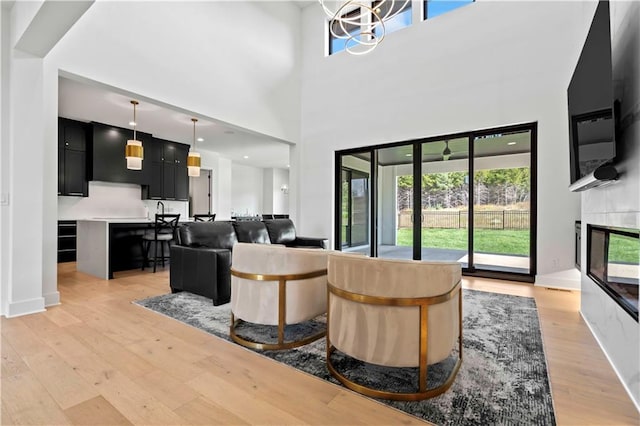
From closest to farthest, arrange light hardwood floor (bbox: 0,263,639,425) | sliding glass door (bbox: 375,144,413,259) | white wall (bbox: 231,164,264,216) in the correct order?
light hardwood floor (bbox: 0,263,639,425)
sliding glass door (bbox: 375,144,413,259)
white wall (bbox: 231,164,264,216)

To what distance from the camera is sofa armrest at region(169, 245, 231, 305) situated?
3184 mm

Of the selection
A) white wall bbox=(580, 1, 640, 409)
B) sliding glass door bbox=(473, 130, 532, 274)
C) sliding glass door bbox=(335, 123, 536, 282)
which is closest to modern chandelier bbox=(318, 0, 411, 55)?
white wall bbox=(580, 1, 640, 409)

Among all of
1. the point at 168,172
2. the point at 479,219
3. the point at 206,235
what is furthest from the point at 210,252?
the point at 168,172

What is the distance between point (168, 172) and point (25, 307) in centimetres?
535

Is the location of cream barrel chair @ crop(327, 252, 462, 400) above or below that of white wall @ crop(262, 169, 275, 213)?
below

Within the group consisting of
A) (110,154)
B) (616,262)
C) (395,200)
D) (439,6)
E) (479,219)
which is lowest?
(616,262)

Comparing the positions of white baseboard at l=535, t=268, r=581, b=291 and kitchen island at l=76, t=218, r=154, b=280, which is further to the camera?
kitchen island at l=76, t=218, r=154, b=280

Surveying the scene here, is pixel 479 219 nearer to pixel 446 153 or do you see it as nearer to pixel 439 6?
pixel 446 153

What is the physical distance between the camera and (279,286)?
2.17 metres

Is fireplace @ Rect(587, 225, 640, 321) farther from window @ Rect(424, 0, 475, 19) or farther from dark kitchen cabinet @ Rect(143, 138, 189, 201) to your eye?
dark kitchen cabinet @ Rect(143, 138, 189, 201)

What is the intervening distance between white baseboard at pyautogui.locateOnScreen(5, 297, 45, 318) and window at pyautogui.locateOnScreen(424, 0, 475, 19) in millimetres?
6846

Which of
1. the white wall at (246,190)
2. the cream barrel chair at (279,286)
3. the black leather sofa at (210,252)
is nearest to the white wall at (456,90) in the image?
the black leather sofa at (210,252)

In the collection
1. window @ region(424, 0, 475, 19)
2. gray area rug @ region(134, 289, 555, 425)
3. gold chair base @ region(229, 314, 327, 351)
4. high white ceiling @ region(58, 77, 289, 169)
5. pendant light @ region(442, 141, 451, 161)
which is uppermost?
window @ region(424, 0, 475, 19)

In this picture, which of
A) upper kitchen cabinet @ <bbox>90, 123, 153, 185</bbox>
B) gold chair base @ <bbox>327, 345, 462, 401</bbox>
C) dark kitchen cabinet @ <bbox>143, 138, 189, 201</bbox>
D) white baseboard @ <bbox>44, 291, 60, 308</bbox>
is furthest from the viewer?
dark kitchen cabinet @ <bbox>143, 138, 189, 201</bbox>
